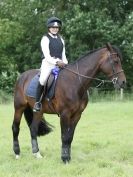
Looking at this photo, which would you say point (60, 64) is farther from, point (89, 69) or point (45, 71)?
point (89, 69)

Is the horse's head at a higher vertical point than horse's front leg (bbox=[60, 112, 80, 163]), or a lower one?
higher

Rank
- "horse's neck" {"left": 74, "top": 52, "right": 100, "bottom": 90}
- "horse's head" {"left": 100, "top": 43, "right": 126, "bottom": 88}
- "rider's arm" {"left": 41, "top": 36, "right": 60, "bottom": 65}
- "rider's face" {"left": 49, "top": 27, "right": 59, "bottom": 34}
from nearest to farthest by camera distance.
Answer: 1. "horse's head" {"left": 100, "top": 43, "right": 126, "bottom": 88}
2. "horse's neck" {"left": 74, "top": 52, "right": 100, "bottom": 90}
3. "rider's arm" {"left": 41, "top": 36, "right": 60, "bottom": 65}
4. "rider's face" {"left": 49, "top": 27, "right": 59, "bottom": 34}

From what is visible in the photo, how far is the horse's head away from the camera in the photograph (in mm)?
8047

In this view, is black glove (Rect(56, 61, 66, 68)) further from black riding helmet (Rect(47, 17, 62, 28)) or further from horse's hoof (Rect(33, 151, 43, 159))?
horse's hoof (Rect(33, 151, 43, 159))

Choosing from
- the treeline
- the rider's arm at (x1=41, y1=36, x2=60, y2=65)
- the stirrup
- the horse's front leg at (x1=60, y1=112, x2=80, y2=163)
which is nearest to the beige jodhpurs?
the rider's arm at (x1=41, y1=36, x2=60, y2=65)

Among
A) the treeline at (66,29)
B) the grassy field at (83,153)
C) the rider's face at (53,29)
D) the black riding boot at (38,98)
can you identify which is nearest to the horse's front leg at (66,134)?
the grassy field at (83,153)

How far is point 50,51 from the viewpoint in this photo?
865cm

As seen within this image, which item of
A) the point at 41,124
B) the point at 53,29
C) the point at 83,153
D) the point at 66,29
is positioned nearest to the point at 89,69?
the point at 53,29

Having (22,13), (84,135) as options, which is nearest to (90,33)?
(22,13)

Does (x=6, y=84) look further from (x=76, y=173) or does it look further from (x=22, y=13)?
(x=76, y=173)

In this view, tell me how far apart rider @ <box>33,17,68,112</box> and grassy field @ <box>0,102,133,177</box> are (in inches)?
55.8

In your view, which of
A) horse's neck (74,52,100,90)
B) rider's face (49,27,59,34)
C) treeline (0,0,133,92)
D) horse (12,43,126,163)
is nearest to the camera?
horse (12,43,126,163)

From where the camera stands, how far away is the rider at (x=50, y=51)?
27.9ft

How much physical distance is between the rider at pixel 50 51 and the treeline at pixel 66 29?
67.1ft
